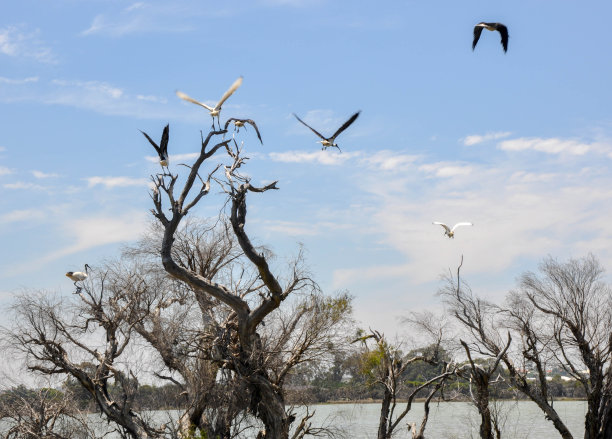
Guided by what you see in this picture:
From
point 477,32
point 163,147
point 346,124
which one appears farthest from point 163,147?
point 477,32

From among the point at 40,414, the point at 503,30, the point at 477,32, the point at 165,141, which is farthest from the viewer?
the point at 40,414

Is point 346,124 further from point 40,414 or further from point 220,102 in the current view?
point 40,414

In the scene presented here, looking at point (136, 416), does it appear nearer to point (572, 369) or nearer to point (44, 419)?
point (44, 419)

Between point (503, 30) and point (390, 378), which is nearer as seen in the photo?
point (503, 30)

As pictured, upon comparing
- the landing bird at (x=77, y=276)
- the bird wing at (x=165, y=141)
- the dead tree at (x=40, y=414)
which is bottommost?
the dead tree at (x=40, y=414)

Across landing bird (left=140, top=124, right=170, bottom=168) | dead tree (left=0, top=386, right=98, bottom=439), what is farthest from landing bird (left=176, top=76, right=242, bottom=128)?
dead tree (left=0, top=386, right=98, bottom=439)

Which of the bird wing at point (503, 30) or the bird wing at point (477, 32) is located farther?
the bird wing at point (503, 30)

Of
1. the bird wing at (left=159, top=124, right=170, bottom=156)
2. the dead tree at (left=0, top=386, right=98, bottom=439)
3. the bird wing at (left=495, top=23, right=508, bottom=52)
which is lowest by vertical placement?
the dead tree at (left=0, top=386, right=98, bottom=439)

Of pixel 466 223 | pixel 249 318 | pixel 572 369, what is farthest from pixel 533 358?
pixel 249 318

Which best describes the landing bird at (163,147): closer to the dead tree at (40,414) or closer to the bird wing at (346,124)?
the bird wing at (346,124)

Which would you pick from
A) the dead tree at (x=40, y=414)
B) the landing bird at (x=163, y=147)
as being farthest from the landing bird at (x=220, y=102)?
the dead tree at (x=40, y=414)

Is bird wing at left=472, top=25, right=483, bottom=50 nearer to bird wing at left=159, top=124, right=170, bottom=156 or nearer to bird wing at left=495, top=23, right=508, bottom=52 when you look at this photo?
bird wing at left=495, top=23, right=508, bottom=52

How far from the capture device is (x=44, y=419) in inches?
752

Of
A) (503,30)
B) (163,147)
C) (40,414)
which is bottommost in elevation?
(40,414)
